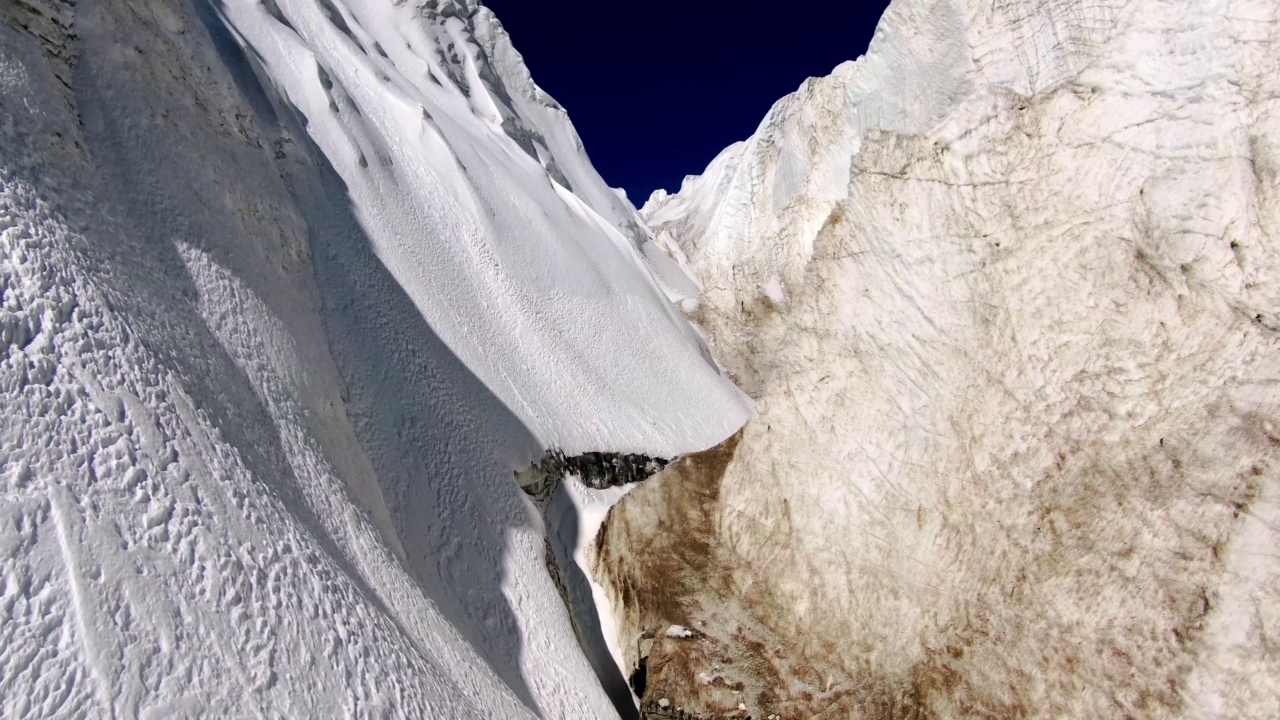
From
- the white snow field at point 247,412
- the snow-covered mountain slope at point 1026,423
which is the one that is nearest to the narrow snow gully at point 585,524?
the white snow field at point 247,412

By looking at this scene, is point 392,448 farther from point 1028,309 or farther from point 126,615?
point 1028,309

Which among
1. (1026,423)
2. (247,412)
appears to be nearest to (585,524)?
(247,412)

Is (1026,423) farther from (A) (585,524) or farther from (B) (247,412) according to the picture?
(A) (585,524)

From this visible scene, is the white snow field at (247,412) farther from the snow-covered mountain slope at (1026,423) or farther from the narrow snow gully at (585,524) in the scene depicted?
the snow-covered mountain slope at (1026,423)

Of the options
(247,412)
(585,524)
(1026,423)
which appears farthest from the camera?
(585,524)

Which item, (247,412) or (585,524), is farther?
(585,524)

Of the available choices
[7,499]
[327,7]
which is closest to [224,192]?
[7,499]

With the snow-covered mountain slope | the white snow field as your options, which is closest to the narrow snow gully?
the white snow field
